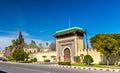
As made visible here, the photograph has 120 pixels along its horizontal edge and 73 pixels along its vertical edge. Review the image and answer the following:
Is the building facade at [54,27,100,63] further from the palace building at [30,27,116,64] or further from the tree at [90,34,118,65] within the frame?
the tree at [90,34,118,65]

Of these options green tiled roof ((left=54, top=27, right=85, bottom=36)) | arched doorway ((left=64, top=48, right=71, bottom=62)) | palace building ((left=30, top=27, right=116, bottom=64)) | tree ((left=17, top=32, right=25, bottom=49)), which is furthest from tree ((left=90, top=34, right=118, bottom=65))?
tree ((left=17, top=32, right=25, bottom=49))

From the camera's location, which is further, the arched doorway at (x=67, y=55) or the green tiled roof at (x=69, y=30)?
the arched doorway at (x=67, y=55)

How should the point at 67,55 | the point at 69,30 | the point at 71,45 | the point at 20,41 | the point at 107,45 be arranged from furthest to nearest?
the point at 20,41
the point at 67,55
the point at 69,30
the point at 71,45
the point at 107,45

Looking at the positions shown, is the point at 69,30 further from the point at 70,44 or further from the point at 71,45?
the point at 71,45

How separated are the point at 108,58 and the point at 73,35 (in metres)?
12.1

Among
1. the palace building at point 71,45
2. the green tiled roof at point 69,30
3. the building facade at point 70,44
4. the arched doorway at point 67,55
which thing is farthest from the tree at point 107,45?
the arched doorway at point 67,55

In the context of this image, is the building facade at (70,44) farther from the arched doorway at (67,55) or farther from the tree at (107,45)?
the tree at (107,45)

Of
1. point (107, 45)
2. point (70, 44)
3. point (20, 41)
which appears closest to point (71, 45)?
point (70, 44)

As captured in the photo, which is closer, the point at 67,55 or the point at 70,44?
the point at 70,44

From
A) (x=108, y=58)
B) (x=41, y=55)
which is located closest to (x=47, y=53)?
(x=41, y=55)

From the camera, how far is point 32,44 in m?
151

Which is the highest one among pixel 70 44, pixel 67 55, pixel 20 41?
pixel 20 41

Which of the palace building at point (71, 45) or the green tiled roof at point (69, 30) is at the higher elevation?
the green tiled roof at point (69, 30)

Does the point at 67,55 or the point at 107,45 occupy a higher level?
the point at 107,45
